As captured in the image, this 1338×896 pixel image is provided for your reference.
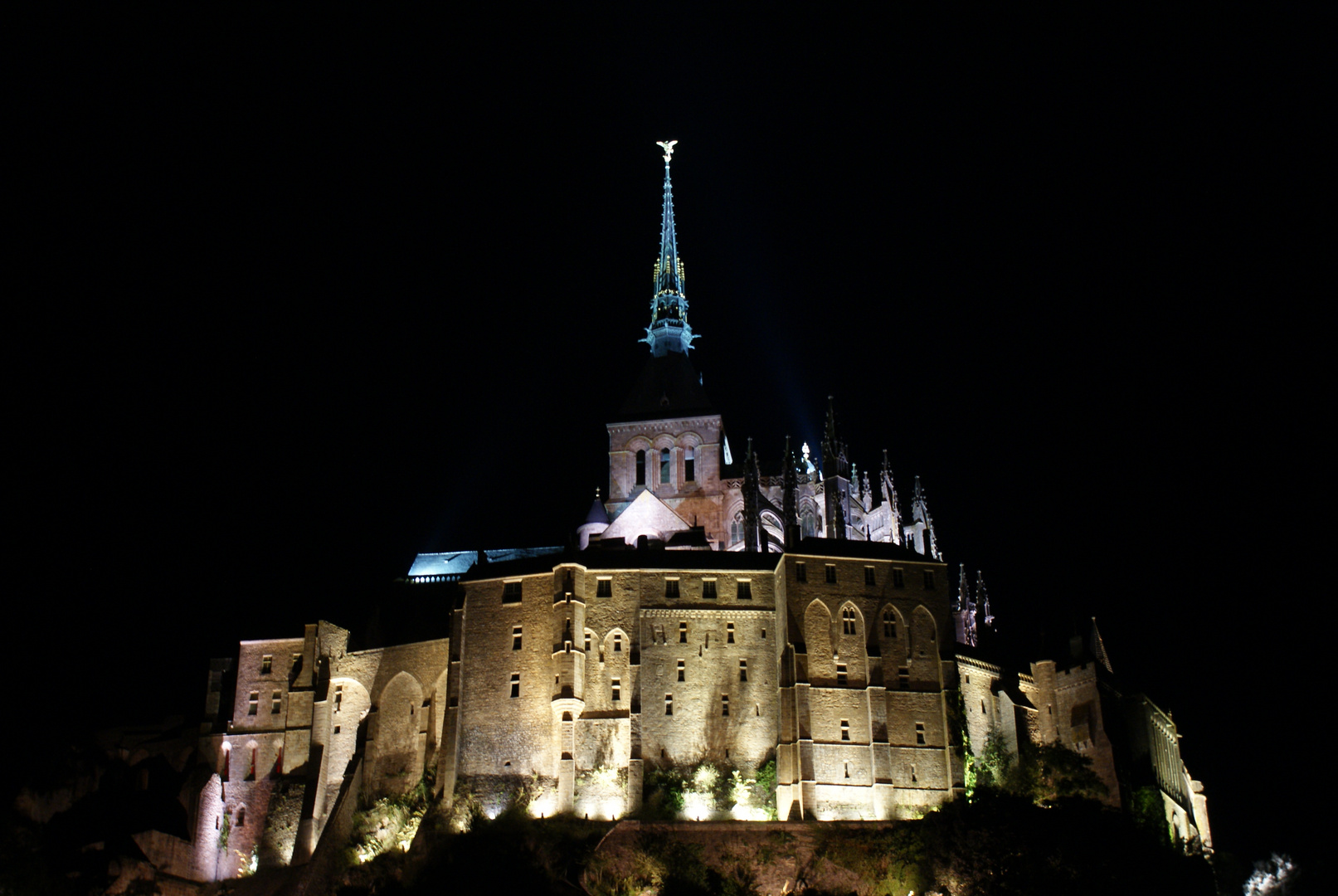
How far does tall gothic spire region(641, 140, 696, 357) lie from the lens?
10756 cm

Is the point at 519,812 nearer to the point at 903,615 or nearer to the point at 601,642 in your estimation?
the point at 601,642

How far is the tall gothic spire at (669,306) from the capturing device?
107562 millimetres

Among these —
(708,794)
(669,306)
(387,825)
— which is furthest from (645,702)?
(669,306)

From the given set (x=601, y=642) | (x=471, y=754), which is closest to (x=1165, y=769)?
(x=601, y=642)

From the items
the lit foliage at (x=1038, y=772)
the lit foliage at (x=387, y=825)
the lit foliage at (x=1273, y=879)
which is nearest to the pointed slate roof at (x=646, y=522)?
the lit foliage at (x=387, y=825)

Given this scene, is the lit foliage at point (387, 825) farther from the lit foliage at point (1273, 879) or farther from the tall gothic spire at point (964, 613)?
the lit foliage at point (1273, 879)

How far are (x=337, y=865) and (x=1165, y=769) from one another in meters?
43.7

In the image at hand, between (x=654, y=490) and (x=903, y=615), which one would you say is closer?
(x=903, y=615)

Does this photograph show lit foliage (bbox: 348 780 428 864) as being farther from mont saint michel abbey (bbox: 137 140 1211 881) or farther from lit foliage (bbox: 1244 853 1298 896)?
lit foliage (bbox: 1244 853 1298 896)

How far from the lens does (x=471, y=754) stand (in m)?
69.6

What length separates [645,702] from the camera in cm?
7044

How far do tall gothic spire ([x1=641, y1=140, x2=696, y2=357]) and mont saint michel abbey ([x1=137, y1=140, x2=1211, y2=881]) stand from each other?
31639 mm

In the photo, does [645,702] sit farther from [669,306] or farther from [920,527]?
[669,306]

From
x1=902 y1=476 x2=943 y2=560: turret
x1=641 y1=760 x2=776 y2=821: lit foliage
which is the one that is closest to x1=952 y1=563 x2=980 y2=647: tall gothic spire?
x1=902 y1=476 x2=943 y2=560: turret
